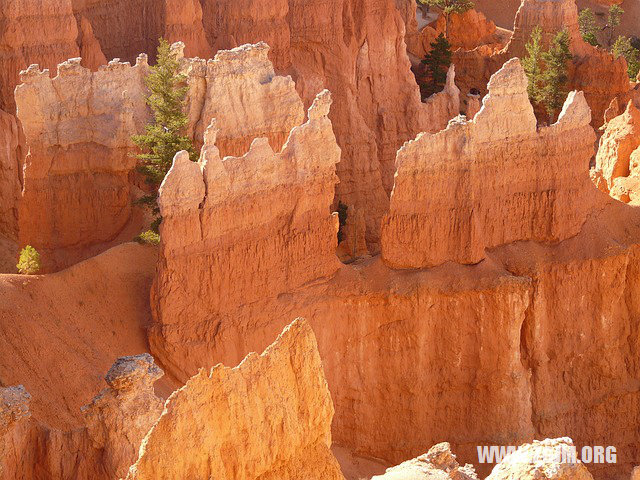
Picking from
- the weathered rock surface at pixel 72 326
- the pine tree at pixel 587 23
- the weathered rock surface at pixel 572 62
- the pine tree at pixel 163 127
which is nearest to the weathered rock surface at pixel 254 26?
the pine tree at pixel 163 127

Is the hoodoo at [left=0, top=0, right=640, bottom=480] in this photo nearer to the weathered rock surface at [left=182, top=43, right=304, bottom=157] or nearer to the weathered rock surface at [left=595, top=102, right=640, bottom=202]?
the weathered rock surface at [left=182, top=43, right=304, bottom=157]

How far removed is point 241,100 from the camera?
1282 inches

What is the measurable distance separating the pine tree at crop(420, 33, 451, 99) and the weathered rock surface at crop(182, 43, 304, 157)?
1640 centimetres

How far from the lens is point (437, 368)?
3095cm

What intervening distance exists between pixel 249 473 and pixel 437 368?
491 inches

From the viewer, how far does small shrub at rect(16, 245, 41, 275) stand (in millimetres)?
29766

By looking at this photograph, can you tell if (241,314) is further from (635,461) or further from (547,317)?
(635,461)

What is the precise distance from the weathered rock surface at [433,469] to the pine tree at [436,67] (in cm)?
A: 2921

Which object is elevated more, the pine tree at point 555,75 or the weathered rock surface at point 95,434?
the pine tree at point 555,75

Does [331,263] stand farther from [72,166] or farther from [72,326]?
[72,166]

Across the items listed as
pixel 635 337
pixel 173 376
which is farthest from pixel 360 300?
pixel 635 337

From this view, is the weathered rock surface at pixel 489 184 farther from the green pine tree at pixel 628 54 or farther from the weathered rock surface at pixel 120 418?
the green pine tree at pixel 628 54

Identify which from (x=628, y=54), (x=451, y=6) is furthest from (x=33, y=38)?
(x=628, y=54)

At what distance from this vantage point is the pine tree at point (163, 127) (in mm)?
30812
